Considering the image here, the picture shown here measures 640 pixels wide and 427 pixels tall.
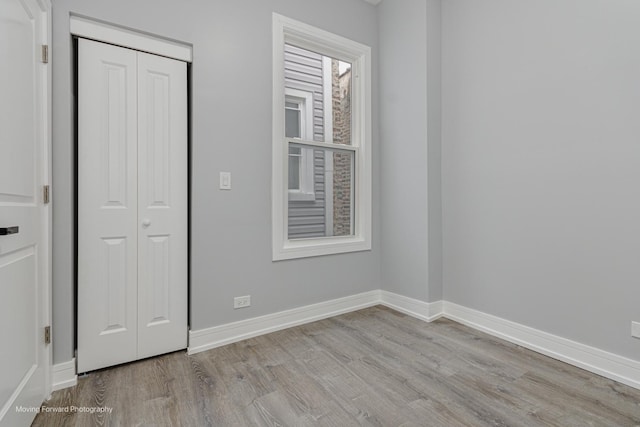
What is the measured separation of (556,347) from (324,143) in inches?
90.6

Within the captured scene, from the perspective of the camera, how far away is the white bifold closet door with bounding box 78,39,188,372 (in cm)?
189

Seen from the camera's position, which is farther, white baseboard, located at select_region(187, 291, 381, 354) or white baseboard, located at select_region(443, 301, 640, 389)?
white baseboard, located at select_region(187, 291, 381, 354)

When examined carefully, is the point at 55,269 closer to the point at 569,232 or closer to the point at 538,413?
the point at 538,413

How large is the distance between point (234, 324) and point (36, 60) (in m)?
1.92

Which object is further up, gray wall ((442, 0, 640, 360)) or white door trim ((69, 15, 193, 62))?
white door trim ((69, 15, 193, 62))

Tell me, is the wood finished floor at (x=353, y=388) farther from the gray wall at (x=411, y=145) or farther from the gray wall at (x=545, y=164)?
the gray wall at (x=411, y=145)

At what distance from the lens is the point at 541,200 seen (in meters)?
2.17

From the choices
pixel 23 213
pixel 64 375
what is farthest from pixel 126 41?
pixel 64 375

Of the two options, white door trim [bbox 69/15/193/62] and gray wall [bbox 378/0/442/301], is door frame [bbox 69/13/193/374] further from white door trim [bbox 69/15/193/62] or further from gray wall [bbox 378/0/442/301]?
gray wall [bbox 378/0/442/301]

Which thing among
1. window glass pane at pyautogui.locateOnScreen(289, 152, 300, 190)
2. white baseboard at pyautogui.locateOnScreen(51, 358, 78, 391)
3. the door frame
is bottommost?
white baseboard at pyautogui.locateOnScreen(51, 358, 78, 391)

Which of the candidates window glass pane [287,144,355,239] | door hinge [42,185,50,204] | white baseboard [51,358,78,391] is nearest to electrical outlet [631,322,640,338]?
window glass pane [287,144,355,239]

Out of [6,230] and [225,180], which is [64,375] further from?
A: [225,180]

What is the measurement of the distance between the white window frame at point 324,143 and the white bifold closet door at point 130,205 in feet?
2.29

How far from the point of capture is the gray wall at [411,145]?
9.00 ft
